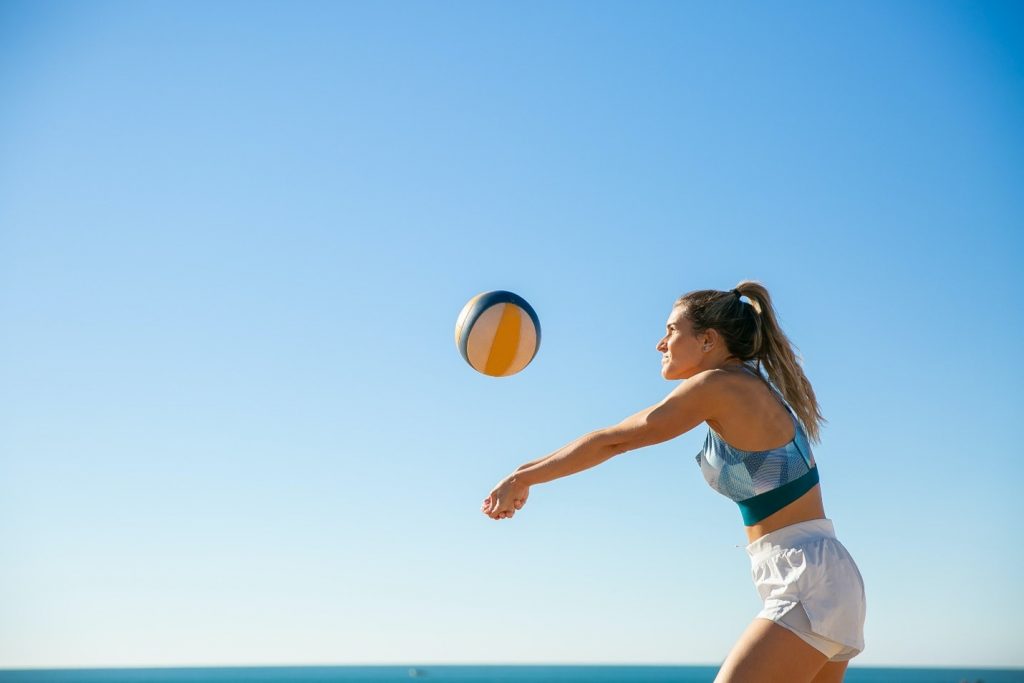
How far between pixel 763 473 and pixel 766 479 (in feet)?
0.11

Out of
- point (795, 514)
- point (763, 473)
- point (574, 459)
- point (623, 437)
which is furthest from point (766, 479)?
point (574, 459)

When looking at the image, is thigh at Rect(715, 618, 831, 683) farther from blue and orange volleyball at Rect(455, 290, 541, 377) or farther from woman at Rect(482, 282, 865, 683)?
blue and orange volleyball at Rect(455, 290, 541, 377)

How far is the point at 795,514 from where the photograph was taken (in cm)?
432

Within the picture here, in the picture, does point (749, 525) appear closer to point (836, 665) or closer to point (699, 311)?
point (836, 665)

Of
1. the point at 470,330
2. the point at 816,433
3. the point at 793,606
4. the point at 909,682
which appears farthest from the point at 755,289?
the point at 909,682

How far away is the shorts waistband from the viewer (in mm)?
4242

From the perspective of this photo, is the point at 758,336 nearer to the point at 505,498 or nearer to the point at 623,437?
the point at 623,437

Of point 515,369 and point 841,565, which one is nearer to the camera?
point 841,565

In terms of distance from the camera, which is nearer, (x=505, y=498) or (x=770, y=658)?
(x=770, y=658)

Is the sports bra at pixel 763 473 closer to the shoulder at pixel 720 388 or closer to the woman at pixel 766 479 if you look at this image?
the woman at pixel 766 479

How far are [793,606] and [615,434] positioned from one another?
1009mm

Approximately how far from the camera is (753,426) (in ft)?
14.1

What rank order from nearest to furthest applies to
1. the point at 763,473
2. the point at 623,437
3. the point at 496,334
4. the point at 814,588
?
the point at 814,588 → the point at 623,437 → the point at 763,473 → the point at 496,334

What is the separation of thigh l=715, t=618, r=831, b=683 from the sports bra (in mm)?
526
